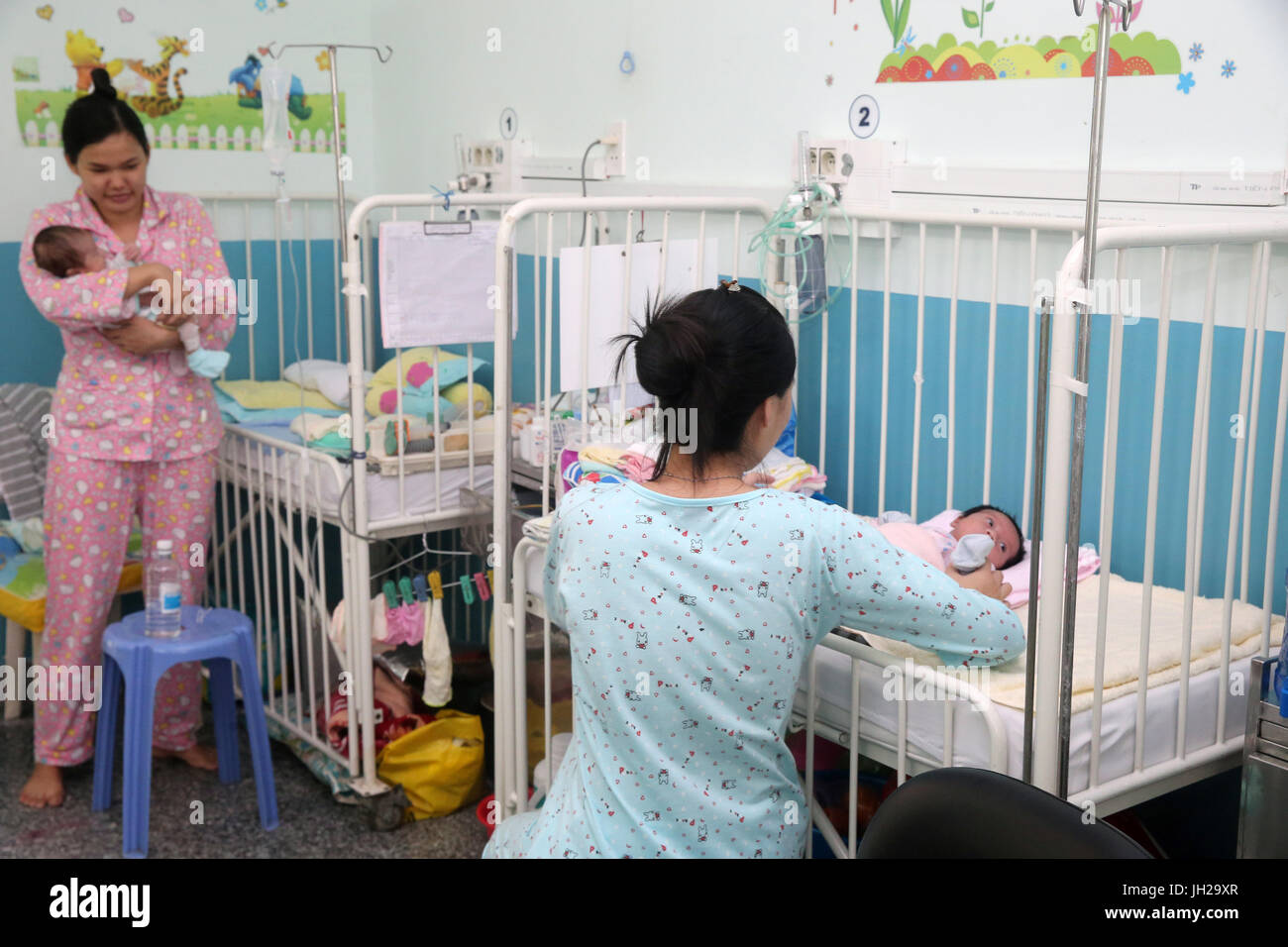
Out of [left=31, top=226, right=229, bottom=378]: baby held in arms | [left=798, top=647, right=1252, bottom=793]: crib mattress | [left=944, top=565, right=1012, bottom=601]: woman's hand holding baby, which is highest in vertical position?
[left=31, top=226, right=229, bottom=378]: baby held in arms

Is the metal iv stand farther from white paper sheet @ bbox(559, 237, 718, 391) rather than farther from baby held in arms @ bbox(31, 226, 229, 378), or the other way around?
baby held in arms @ bbox(31, 226, 229, 378)

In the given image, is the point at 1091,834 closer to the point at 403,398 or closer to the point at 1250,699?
the point at 1250,699

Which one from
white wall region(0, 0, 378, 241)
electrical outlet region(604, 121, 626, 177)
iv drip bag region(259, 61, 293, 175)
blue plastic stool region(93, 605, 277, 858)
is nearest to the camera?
blue plastic stool region(93, 605, 277, 858)

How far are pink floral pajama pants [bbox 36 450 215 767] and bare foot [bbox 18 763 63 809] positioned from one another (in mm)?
27

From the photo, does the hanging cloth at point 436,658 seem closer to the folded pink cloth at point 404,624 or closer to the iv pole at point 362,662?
the folded pink cloth at point 404,624

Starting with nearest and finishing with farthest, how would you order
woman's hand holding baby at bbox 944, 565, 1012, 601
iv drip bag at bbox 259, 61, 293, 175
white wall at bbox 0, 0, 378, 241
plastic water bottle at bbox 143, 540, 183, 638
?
woman's hand holding baby at bbox 944, 565, 1012, 601 → plastic water bottle at bbox 143, 540, 183, 638 → white wall at bbox 0, 0, 378, 241 → iv drip bag at bbox 259, 61, 293, 175

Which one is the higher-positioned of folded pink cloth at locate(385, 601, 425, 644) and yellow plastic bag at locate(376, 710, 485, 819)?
folded pink cloth at locate(385, 601, 425, 644)

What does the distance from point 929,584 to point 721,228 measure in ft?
4.93

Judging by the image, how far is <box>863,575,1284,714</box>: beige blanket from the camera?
1746 mm

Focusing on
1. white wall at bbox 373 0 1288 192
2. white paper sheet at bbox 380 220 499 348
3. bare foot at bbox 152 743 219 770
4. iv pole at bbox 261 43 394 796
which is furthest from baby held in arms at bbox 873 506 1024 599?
bare foot at bbox 152 743 219 770

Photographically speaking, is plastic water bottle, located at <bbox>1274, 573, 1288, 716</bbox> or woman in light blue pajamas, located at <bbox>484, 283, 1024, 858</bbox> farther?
plastic water bottle, located at <bbox>1274, 573, 1288, 716</bbox>

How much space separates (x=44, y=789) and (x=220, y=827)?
459 mm

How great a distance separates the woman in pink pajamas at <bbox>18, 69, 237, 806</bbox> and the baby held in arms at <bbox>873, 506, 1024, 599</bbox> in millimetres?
1639

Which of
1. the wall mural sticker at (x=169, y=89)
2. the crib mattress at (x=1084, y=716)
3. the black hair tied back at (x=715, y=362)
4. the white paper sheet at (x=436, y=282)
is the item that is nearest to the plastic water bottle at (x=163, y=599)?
the white paper sheet at (x=436, y=282)
